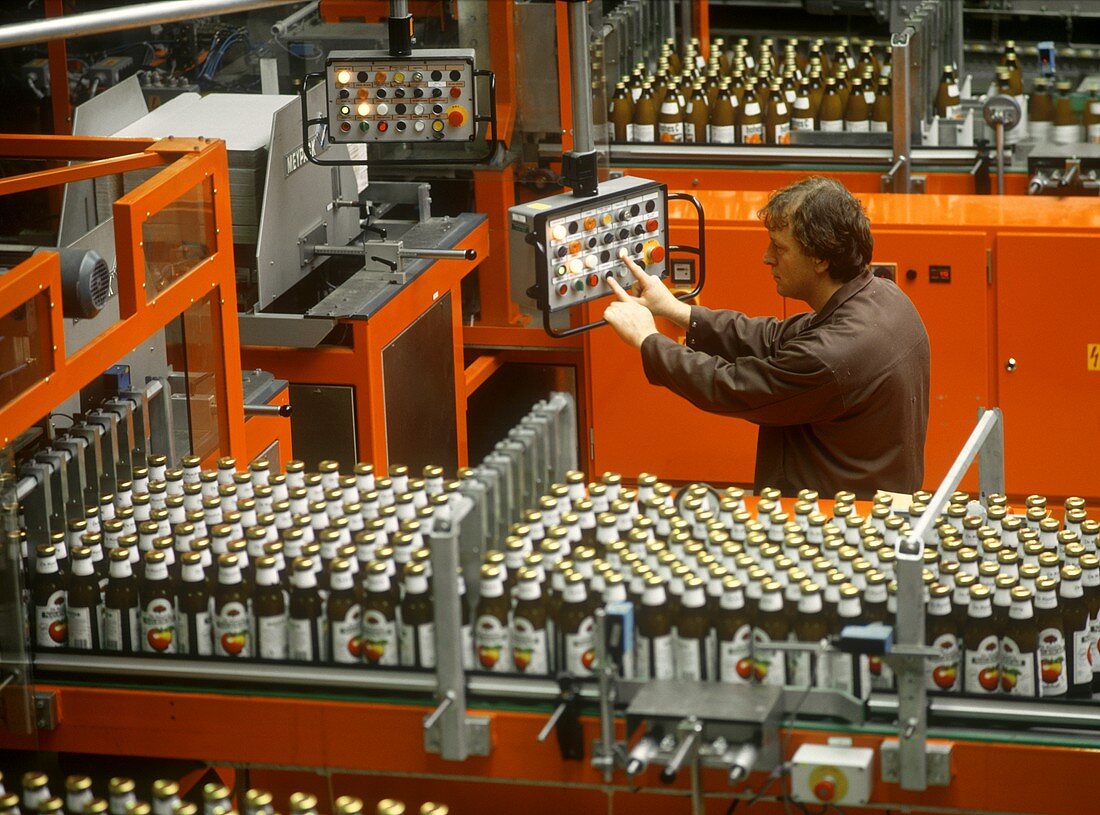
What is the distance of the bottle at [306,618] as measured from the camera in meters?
3.43

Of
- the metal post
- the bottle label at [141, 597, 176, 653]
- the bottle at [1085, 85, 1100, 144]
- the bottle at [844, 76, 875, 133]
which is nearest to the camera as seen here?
the bottle label at [141, 597, 176, 653]

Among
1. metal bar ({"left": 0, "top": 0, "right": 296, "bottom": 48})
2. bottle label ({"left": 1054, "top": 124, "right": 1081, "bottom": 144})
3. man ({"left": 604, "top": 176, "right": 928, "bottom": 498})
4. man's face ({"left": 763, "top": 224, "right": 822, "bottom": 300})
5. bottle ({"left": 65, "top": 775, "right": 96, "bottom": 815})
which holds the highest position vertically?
metal bar ({"left": 0, "top": 0, "right": 296, "bottom": 48})

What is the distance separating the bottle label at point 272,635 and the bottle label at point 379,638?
178 mm

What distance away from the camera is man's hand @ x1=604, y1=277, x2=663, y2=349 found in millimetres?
4707

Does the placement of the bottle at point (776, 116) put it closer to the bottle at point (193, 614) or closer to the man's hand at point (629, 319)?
the man's hand at point (629, 319)

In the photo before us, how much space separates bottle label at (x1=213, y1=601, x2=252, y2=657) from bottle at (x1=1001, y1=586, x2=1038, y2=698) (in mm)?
1487

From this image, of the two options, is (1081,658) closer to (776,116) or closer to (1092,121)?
(1092,121)

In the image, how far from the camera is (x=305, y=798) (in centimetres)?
323

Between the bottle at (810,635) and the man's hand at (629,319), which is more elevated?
the man's hand at (629,319)

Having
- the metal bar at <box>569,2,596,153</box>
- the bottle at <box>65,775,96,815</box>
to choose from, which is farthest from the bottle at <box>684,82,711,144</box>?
the bottle at <box>65,775,96,815</box>

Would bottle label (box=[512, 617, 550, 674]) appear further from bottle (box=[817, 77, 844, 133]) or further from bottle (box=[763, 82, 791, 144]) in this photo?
bottle (box=[817, 77, 844, 133])

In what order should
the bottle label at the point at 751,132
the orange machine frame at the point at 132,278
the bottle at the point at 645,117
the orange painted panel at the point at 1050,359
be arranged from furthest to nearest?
the bottle at the point at 645,117 < the bottle label at the point at 751,132 < the orange painted panel at the point at 1050,359 < the orange machine frame at the point at 132,278

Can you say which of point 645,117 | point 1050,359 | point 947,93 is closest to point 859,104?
point 947,93

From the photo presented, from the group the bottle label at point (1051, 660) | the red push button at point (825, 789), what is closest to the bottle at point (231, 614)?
the red push button at point (825, 789)
